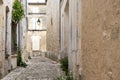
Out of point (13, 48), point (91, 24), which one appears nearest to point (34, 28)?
point (13, 48)

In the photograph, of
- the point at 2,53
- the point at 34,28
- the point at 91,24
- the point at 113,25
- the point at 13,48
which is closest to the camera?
the point at 113,25

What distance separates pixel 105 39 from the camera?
3650 millimetres

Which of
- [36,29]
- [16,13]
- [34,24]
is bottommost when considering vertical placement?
[16,13]

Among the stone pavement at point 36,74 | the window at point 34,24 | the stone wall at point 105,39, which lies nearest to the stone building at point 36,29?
the window at point 34,24

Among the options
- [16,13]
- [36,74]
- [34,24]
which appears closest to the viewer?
[36,74]

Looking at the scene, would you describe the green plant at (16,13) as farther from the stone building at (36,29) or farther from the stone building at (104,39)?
the stone building at (36,29)

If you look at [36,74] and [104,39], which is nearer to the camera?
[104,39]

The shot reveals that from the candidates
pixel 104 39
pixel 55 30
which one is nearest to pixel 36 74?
pixel 104 39

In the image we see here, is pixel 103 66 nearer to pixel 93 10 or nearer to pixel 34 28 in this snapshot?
pixel 93 10

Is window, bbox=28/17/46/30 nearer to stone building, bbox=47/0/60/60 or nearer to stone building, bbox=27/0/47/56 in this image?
stone building, bbox=27/0/47/56

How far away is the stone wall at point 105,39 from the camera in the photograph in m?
3.15

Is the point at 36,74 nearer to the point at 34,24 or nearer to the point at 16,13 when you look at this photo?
the point at 16,13

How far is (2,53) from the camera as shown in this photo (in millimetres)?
9328

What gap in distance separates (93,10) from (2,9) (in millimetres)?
5584
